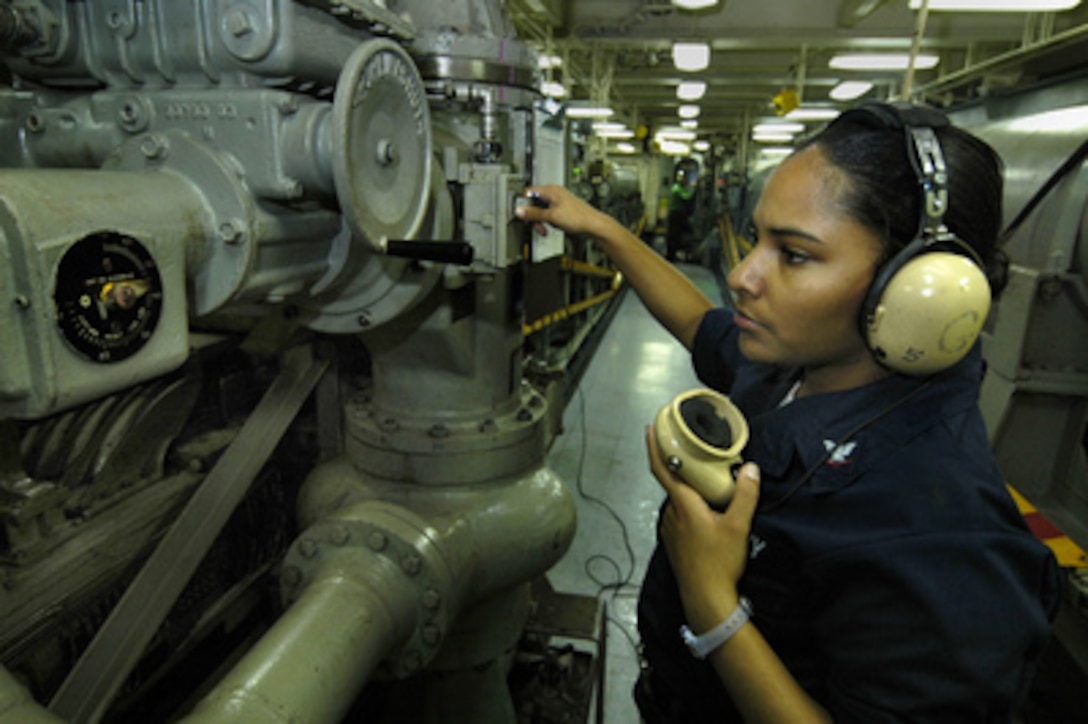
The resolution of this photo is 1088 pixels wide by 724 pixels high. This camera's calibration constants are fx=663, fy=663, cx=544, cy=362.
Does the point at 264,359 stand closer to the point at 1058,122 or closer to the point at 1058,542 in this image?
the point at 1058,542

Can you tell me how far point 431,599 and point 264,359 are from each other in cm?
103

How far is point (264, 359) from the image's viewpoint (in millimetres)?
2053

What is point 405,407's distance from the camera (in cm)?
169

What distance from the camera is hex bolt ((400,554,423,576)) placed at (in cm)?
138

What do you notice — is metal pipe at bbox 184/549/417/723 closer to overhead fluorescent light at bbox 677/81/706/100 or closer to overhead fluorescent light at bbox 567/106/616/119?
overhead fluorescent light at bbox 567/106/616/119

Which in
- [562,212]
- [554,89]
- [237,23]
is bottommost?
[562,212]

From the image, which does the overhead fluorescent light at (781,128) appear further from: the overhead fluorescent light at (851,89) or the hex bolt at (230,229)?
the hex bolt at (230,229)

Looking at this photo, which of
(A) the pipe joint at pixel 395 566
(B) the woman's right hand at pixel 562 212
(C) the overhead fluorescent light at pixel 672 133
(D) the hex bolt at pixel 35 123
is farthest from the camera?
(C) the overhead fluorescent light at pixel 672 133

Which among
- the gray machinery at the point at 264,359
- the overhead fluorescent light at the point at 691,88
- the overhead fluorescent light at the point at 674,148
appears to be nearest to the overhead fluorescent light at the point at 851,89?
the overhead fluorescent light at the point at 691,88

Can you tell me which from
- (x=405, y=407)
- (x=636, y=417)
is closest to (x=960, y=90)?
(x=636, y=417)

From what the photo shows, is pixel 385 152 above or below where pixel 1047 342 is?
above

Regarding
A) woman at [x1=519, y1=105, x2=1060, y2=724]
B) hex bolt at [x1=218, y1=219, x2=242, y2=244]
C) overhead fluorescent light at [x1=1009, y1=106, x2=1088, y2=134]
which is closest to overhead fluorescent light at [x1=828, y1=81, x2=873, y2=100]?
overhead fluorescent light at [x1=1009, y1=106, x2=1088, y2=134]

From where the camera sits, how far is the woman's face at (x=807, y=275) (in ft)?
3.14

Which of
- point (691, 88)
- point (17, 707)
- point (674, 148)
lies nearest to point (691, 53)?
point (691, 88)
